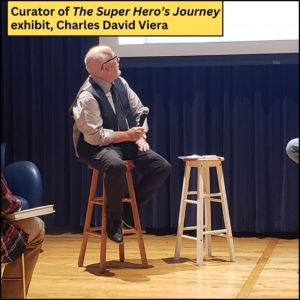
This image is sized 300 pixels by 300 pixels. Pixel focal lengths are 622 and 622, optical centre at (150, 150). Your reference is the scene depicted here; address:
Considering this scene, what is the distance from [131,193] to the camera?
3396 mm

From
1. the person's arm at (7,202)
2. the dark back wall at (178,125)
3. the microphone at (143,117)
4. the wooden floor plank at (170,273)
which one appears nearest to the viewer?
the person's arm at (7,202)

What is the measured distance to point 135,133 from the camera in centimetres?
336

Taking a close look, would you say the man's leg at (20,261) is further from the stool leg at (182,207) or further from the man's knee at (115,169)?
the stool leg at (182,207)

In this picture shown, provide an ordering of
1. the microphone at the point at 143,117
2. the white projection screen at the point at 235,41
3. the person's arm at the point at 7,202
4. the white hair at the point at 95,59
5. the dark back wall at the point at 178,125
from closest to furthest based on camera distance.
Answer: the person's arm at the point at 7,202, the white hair at the point at 95,59, the microphone at the point at 143,117, the white projection screen at the point at 235,41, the dark back wall at the point at 178,125

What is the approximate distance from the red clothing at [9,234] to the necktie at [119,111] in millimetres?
1274

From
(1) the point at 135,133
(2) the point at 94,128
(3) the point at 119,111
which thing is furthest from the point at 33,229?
(3) the point at 119,111

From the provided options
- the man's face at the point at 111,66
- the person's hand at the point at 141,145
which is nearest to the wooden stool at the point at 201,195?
the person's hand at the point at 141,145

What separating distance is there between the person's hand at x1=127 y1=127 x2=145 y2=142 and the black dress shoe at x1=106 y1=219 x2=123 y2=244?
1.52 feet

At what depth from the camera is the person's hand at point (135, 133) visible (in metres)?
3.36

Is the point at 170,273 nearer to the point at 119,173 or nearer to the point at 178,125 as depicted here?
the point at 119,173

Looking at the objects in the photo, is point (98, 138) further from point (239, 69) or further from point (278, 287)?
point (239, 69)
